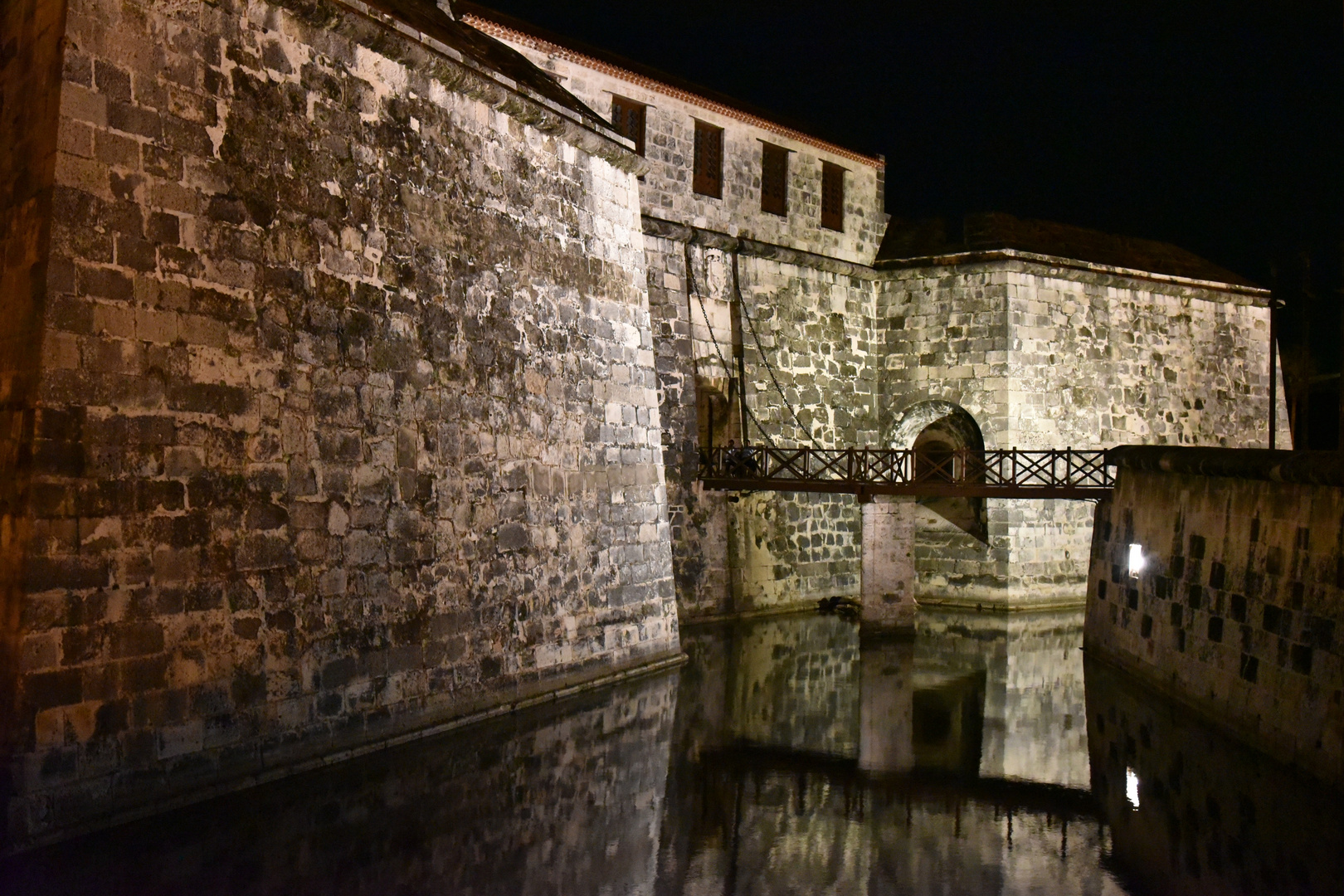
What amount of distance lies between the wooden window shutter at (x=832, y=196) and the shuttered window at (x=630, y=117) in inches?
180

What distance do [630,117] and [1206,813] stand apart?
13368 mm

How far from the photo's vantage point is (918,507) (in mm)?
22016

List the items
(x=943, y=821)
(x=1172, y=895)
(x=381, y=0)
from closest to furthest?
(x=1172, y=895)
(x=943, y=821)
(x=381, y=0)

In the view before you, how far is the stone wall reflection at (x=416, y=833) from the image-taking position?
659 centimetres

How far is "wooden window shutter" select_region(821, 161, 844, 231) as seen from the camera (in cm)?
2145

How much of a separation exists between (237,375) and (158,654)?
7.01ft

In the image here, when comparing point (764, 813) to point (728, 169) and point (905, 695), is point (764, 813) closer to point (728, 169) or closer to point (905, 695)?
point (905, 695)

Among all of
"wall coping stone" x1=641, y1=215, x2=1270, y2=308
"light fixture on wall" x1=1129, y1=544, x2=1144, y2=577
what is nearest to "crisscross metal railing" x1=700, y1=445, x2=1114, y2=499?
"light fixture on wall" x1=1129, y1=544, x2=1144, y2=577

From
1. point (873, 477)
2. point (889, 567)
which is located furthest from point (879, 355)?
point (889, 567)

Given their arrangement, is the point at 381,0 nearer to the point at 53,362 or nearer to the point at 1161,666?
the point at 53,362

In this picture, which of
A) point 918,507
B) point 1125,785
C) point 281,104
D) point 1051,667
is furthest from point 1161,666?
point 281,104

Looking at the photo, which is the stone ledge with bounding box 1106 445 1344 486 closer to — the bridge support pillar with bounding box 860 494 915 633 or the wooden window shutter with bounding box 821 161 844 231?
the bridge support pillar with bounding box 860 494 915 633

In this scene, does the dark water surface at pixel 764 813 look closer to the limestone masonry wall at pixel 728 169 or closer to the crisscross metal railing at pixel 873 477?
the crisscross metal railing at pixel 873 477

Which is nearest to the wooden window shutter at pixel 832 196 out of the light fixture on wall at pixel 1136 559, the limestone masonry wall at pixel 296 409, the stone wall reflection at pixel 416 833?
the limestone masonry wall at pixel 296 409
